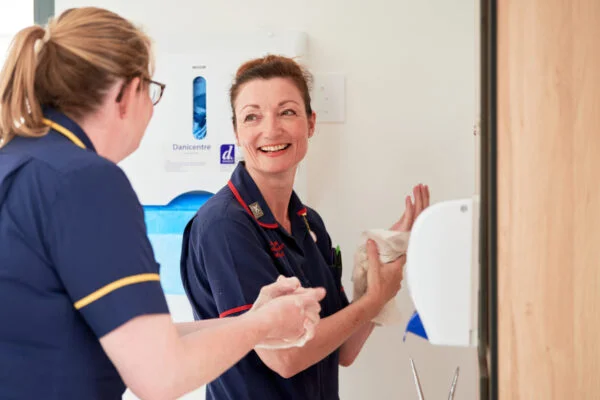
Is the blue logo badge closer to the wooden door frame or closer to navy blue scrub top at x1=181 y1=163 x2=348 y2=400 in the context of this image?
navy blue scrub top at x1=181 y1=163 x2=348 y2=400

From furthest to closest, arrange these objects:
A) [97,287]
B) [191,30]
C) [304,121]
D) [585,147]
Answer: [191,30] < [304,121] < [97,287] < [585,147]

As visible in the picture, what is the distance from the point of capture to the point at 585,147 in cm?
82

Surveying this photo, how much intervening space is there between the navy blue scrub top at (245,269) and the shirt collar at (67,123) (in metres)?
0.46

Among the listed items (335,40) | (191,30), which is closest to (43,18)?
(191,30)

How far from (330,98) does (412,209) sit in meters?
0.49

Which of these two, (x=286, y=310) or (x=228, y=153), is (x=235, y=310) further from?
(x=228, y=153)

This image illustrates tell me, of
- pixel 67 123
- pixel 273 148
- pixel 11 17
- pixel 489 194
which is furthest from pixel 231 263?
pixel 11 17

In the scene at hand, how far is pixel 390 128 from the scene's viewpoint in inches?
84.1

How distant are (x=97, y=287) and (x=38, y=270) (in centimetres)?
9

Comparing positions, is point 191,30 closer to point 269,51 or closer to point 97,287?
point 269,51

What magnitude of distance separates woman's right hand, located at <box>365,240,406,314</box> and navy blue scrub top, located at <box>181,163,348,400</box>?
0.12 metres

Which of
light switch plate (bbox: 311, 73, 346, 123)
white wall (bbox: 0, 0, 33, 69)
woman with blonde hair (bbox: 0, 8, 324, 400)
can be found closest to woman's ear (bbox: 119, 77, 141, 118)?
woman with blonde hair (bbox: 0, 8, 324, 400)

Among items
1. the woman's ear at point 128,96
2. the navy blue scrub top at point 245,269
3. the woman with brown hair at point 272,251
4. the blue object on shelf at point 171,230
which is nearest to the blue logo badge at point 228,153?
the blue object on shelf at point 171,230

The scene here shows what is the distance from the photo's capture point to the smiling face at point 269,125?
1748 millimetres
